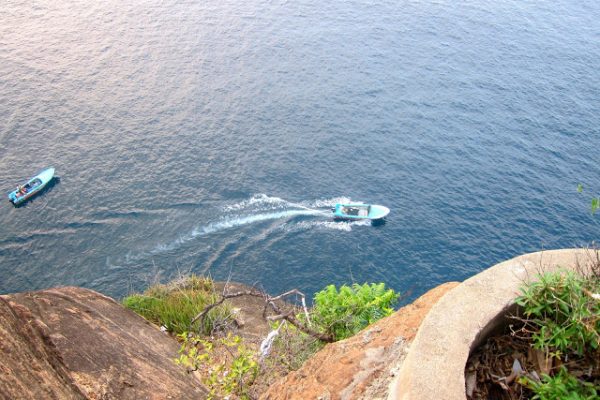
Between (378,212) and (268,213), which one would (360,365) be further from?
(378,212)

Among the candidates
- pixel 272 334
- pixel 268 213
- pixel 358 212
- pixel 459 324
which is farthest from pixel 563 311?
pixel 268 213

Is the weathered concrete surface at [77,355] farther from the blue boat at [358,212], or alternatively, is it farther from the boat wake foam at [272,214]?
the blue boat at [358,212]

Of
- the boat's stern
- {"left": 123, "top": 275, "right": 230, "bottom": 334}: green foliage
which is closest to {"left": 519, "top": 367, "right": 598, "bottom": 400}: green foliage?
{"left": 123, "top": 275, "right": 230, "bottom": 334}: green foliage

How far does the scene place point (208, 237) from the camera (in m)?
42.1

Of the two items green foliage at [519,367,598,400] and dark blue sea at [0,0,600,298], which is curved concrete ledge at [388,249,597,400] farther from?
dark blue sea at [0,0,600,298]

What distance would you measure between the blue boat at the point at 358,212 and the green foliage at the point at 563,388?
3889cm

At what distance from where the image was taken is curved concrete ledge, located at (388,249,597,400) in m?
4.85

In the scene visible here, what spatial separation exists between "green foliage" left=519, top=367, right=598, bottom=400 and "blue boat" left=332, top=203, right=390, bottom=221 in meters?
38.9

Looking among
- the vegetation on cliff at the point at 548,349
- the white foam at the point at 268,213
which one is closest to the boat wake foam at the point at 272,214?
the white foam at the point at 268,213

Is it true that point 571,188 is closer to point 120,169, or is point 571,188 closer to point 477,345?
point 120,169

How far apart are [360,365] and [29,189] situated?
43.7 m

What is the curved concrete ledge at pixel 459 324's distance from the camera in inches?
191

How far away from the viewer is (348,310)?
12.1 metres

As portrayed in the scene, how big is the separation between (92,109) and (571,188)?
4798 cm
